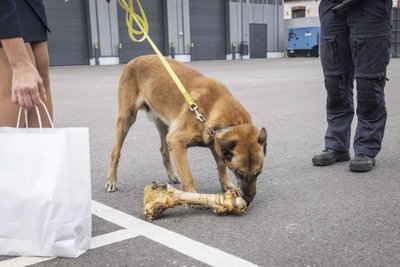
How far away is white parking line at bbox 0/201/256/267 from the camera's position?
2.31m

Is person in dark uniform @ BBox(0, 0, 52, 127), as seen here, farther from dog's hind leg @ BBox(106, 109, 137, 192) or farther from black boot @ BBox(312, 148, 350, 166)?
black boot @ BBox(312, 148, 350, 166)

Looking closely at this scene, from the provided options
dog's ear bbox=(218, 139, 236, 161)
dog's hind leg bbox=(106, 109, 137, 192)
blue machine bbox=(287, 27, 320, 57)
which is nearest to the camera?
dog's ear bbox=(218, 139, 236, 161)

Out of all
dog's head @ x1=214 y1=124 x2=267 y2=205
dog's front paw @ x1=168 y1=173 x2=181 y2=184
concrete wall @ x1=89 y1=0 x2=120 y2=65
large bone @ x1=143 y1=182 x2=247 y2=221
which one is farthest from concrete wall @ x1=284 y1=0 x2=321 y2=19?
large bone @ x1=143 y1=182 x2=247 y2=221

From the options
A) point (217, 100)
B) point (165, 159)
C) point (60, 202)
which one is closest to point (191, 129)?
point (217, 100)

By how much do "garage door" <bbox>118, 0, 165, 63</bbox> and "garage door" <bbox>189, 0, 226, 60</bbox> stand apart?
2882mm

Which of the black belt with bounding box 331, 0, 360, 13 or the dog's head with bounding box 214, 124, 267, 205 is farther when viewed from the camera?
the black belt with bounding box 331, 0, 360, 13

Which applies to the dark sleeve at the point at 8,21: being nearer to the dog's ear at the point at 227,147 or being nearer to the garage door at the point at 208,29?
the dog's ear at the point at 227,147

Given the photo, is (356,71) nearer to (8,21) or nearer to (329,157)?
(329,157)

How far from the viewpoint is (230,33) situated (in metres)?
36.5

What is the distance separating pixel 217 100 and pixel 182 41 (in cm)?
3048

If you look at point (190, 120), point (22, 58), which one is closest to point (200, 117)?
point (190, 120)

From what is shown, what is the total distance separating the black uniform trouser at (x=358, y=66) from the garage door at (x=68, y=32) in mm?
25485

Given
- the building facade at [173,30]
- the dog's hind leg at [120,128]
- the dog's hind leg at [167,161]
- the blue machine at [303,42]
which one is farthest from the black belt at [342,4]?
the blue machine at [303,42]

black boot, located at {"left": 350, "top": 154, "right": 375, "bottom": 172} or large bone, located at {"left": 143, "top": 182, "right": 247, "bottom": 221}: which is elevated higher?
large bone, located at {"left": 143, "top": 182, "right": 247, "bottom": 221}
